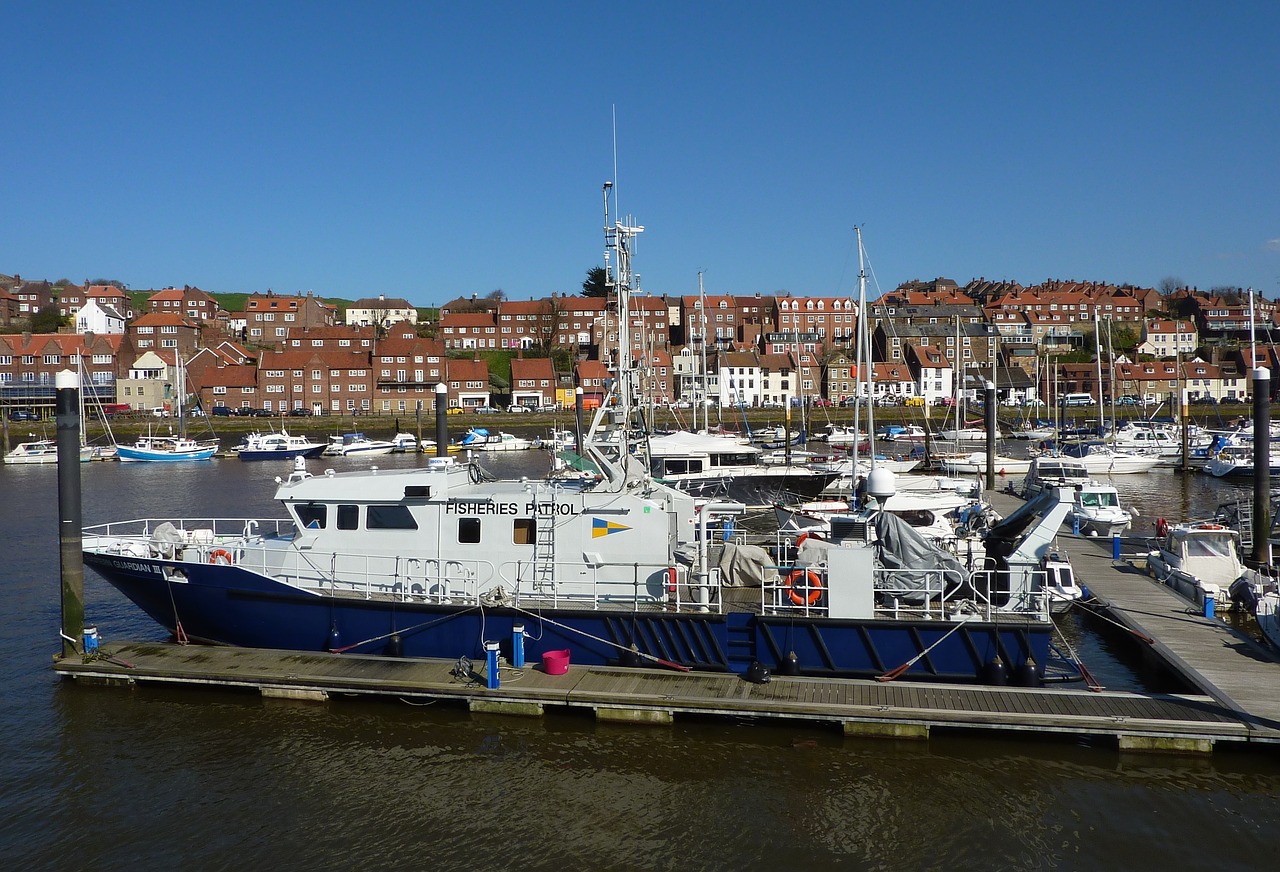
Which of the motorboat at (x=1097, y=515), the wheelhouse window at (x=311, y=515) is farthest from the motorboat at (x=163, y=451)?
the motorboat at (x=1097, y=515)

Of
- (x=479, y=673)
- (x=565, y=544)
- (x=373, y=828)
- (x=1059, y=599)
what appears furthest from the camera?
(x=1059, y=599)

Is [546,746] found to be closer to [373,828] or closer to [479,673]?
[479,673]

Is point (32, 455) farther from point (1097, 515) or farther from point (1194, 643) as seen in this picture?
point (1194, 643)

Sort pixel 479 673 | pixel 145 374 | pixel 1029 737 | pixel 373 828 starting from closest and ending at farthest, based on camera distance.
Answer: pixel 373 828, pixel 1029 737, pixel 479 673, pixel 145 374

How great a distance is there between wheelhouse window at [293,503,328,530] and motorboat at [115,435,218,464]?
2170 inches

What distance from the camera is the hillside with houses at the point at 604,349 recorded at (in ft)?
307

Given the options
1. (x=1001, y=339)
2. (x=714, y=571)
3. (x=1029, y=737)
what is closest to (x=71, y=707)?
(x=714, y=571)

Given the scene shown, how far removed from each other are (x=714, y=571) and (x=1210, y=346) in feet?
404

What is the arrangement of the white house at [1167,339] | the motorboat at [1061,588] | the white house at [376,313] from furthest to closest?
the white house at [376,313] → the white house at [1167,339] → the motorboat at [1061,588]

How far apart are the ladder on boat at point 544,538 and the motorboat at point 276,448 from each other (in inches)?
2192

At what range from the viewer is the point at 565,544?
15164 millimetres

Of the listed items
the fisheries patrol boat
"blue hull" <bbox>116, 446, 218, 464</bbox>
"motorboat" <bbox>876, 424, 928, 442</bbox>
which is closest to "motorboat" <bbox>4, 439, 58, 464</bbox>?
"blue hull" <bbox>116, 446, 218, 464</bbox>

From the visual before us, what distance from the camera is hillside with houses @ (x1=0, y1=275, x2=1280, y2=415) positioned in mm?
93688

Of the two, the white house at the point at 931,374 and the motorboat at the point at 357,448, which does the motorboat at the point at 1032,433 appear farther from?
the motorboat at the point at 357,448
